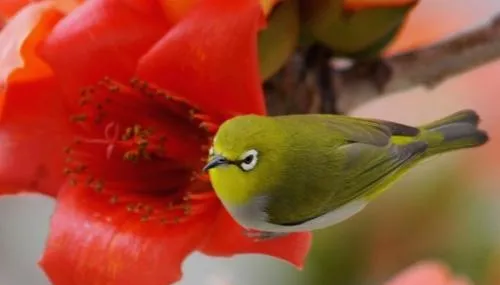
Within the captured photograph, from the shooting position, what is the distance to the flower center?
0.26 m

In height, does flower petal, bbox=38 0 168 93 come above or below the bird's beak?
above

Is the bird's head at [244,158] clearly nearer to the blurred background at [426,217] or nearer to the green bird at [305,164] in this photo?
the green bird at [305,164]

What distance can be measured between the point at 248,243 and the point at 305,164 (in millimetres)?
46

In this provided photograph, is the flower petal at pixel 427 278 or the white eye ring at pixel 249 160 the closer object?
the white eye ring at pixel 249 160

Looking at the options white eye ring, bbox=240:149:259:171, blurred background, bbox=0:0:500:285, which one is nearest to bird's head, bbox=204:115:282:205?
white eye ring, bbox=240:149:259:171

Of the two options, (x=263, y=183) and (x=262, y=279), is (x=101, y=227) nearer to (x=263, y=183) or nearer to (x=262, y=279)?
(x=263, y=183)

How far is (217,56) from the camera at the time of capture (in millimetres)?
234

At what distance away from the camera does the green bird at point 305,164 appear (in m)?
0.19

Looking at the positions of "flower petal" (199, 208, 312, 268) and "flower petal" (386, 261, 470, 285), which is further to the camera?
"flower petal" (386, 261, 470, 285)

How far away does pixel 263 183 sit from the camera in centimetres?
19

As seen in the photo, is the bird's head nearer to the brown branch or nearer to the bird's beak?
the bird's beak

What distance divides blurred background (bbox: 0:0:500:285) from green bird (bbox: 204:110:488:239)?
8.4 inches

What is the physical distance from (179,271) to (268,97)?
0.29ft

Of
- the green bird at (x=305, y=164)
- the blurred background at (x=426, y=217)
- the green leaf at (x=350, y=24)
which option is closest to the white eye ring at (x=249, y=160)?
the green bird at (x=305, y=164)
